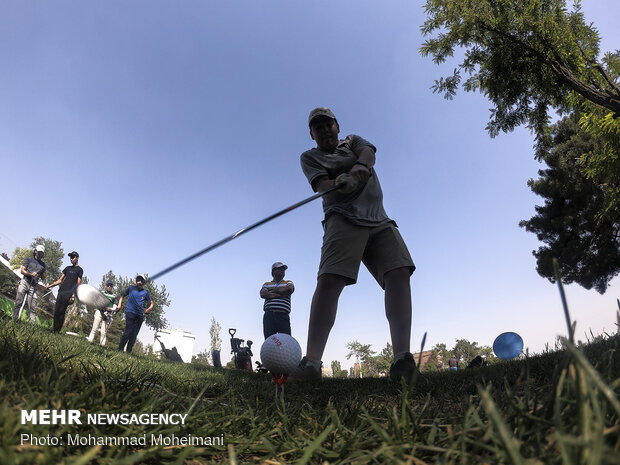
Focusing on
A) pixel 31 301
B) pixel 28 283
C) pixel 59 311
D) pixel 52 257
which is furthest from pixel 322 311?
pixel 52 257

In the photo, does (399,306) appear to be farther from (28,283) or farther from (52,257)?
(52,257)

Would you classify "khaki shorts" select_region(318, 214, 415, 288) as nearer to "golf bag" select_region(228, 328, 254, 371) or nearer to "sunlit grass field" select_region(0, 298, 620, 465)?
"sunlit grass field" select_region(0, 298, 620, 465)

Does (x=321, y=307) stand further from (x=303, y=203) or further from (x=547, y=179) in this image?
(x=547, y=179)

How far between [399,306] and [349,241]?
0.70 m

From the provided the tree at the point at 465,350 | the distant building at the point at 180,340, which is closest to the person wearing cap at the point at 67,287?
the distant building at the point at 180,340

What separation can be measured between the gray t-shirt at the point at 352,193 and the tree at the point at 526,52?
7486mm

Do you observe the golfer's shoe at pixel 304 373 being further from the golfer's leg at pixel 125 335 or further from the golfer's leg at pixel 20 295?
the golfer's leg at pixel 20 295

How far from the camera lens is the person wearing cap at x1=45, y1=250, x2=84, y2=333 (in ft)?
30.6

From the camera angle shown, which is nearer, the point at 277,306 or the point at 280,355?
the point at 280,355

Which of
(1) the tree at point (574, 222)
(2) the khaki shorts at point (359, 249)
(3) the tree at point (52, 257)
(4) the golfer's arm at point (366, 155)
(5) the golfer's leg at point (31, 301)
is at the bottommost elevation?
(2) the khaki shorts at point (359, 249)

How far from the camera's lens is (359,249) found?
10.9 feet

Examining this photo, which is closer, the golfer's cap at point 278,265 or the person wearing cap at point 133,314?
the golfer's cap at point 278,265

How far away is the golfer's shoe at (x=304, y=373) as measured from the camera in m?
2.94

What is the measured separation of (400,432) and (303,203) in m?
2.33
